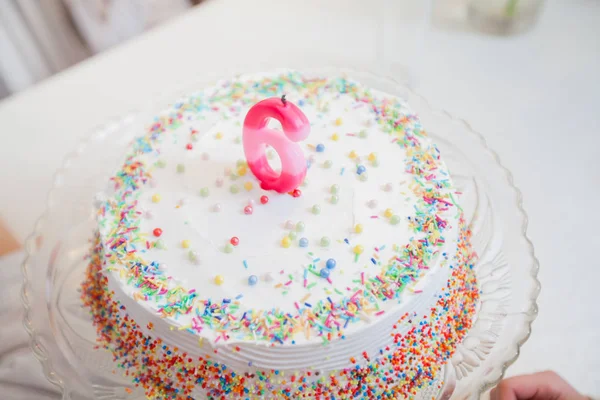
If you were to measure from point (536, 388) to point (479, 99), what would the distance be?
1.39 meters

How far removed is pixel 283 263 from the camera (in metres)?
1.56

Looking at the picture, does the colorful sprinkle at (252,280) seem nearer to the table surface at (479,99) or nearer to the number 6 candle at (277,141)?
the number 6 candle at (277,141)

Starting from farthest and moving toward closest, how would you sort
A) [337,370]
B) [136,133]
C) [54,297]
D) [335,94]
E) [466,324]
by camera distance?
1. [136,133]
2. [335,94]
3. [54,297]
4. [466,324]
5. [337,370]

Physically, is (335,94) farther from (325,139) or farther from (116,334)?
(116,334)

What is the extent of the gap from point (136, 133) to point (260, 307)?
3.39ft

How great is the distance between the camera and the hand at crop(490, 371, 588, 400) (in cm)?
158

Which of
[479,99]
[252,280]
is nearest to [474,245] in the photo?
[252,280]

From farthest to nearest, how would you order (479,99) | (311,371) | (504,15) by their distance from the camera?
(504,15) → (479,99) → (311,371)

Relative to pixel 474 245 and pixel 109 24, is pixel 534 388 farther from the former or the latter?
pixel 109 24

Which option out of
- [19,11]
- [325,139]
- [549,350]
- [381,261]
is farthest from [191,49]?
[549,350]

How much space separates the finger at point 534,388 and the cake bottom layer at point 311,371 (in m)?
0.17

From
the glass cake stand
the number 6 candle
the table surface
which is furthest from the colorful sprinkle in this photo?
the table surface

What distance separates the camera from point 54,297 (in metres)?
1.83

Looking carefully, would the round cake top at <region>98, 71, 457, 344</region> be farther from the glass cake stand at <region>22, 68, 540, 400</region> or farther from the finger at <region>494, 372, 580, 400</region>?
the finger at <region>494, 372, 580, 400</region>
